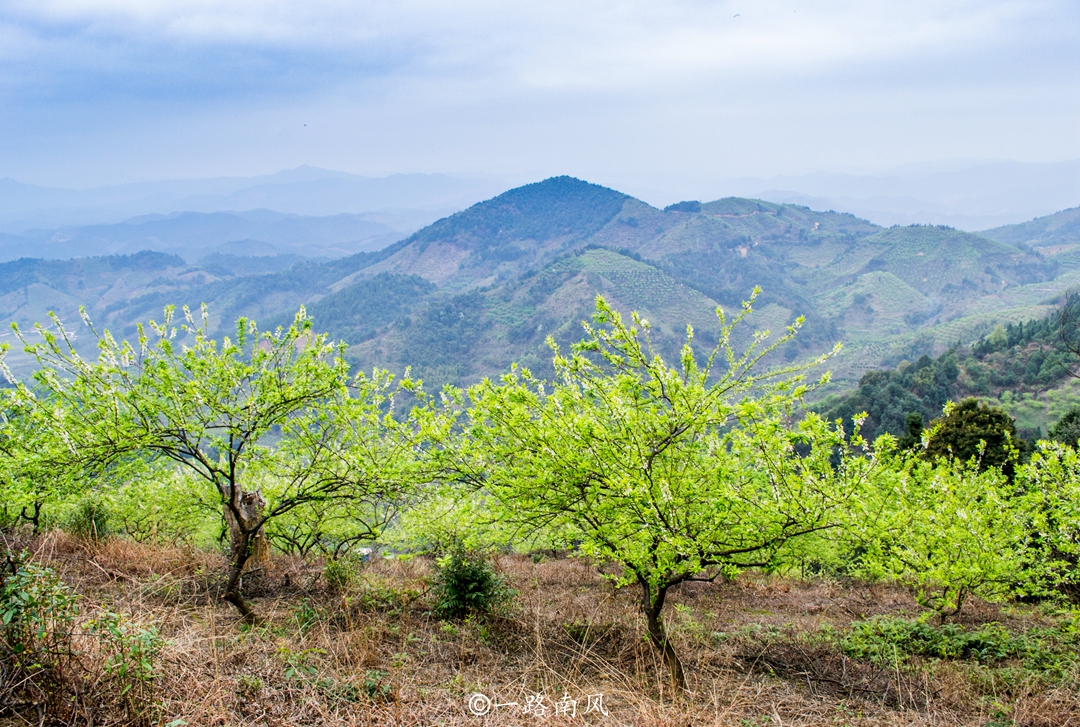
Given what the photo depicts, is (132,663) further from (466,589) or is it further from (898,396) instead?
(898,396)

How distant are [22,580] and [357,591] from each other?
18.5 ft

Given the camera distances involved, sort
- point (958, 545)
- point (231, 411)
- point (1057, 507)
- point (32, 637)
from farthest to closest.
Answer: point (1057, 507) → point (958, 545) → point (231, 411) → point (32, 637)

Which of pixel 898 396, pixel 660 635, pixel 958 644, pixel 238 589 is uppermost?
pixel 238 589

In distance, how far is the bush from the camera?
8.81 metres

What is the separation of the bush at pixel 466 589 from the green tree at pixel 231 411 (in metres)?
1.65

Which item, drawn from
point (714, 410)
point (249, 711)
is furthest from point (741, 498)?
point (249, 711)

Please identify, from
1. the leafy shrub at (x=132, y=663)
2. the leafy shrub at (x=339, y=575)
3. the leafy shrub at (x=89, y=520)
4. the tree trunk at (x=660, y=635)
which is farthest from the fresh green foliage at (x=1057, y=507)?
the leafy shrub at (x=89, y=520)

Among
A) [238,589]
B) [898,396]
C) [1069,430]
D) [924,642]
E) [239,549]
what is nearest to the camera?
[238,589]

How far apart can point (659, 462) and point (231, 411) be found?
533 cm

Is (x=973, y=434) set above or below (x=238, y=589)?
below

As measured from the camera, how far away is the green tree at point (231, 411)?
7.07m

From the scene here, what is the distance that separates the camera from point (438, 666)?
261 inches

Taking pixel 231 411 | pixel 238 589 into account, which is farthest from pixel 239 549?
pixel 231 411

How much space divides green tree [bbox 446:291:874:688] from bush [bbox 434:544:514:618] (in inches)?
93.4
